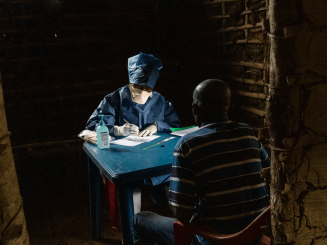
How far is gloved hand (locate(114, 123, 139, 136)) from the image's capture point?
326 centimetres

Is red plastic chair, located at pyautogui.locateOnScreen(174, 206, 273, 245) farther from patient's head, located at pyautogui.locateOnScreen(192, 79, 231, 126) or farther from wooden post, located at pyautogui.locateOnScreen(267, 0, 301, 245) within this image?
patient's head, located at pyautogui.locateOnScreen(192, 79, 231, 126)

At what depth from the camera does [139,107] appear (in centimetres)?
350

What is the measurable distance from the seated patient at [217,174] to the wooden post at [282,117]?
0.46 m

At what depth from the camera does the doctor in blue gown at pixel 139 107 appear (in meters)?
3.30

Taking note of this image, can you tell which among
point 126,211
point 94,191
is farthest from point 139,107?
point 126,211

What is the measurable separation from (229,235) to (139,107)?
7.06ft

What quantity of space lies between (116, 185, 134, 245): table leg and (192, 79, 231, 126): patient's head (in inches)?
35.5

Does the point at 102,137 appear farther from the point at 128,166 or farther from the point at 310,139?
the point at 310,139

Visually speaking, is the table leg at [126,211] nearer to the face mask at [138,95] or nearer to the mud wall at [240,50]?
the face mask at [138,95]

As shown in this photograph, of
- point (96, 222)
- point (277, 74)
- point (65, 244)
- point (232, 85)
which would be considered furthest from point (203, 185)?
point (232, 85)

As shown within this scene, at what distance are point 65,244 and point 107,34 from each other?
356 centimetres

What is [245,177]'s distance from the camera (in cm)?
172

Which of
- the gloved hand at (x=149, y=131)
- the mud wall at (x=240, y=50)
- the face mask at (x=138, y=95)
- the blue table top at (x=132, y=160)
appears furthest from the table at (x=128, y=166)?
the mud wall at (x=240, y=50)

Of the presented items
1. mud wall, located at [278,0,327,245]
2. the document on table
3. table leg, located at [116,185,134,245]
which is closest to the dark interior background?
the document on table
